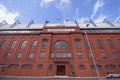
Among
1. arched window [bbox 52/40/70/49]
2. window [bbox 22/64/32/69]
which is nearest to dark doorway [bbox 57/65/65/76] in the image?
arched window [bbox 52/40/70/49]

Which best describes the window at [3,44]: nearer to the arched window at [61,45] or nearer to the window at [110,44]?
the arched window at [61,45]

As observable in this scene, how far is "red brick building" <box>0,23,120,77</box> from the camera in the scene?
3472 cm

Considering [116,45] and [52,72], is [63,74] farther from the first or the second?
[116,45]

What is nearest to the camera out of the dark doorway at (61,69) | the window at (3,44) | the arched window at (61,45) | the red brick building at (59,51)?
the red brick building at (59,51)

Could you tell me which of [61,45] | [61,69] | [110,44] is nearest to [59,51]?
[61,45]

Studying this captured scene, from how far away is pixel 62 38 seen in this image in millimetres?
42062

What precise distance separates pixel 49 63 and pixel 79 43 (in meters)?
11.4

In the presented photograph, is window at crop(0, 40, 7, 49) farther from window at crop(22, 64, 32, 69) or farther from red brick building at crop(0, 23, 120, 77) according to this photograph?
window at crop(22, 64, 32, 69)

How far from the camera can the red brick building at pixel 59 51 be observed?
34.7 metres

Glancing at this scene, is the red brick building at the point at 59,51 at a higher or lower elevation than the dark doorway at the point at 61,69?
higher

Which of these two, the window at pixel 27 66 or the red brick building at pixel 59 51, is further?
the window at pixel 27 66

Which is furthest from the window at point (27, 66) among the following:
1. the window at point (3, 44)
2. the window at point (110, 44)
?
the window at point (110, 44)

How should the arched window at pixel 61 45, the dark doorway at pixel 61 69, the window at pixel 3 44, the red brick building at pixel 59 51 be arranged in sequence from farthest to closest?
the window at pixel 3 44 < the arched window at pixel 61 45 < the dark doorway at pixel 61 69 < the red brick building at pixel 59 51

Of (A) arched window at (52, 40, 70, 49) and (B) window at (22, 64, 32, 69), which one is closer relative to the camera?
(B) window at (22, 64, 32, 69)
